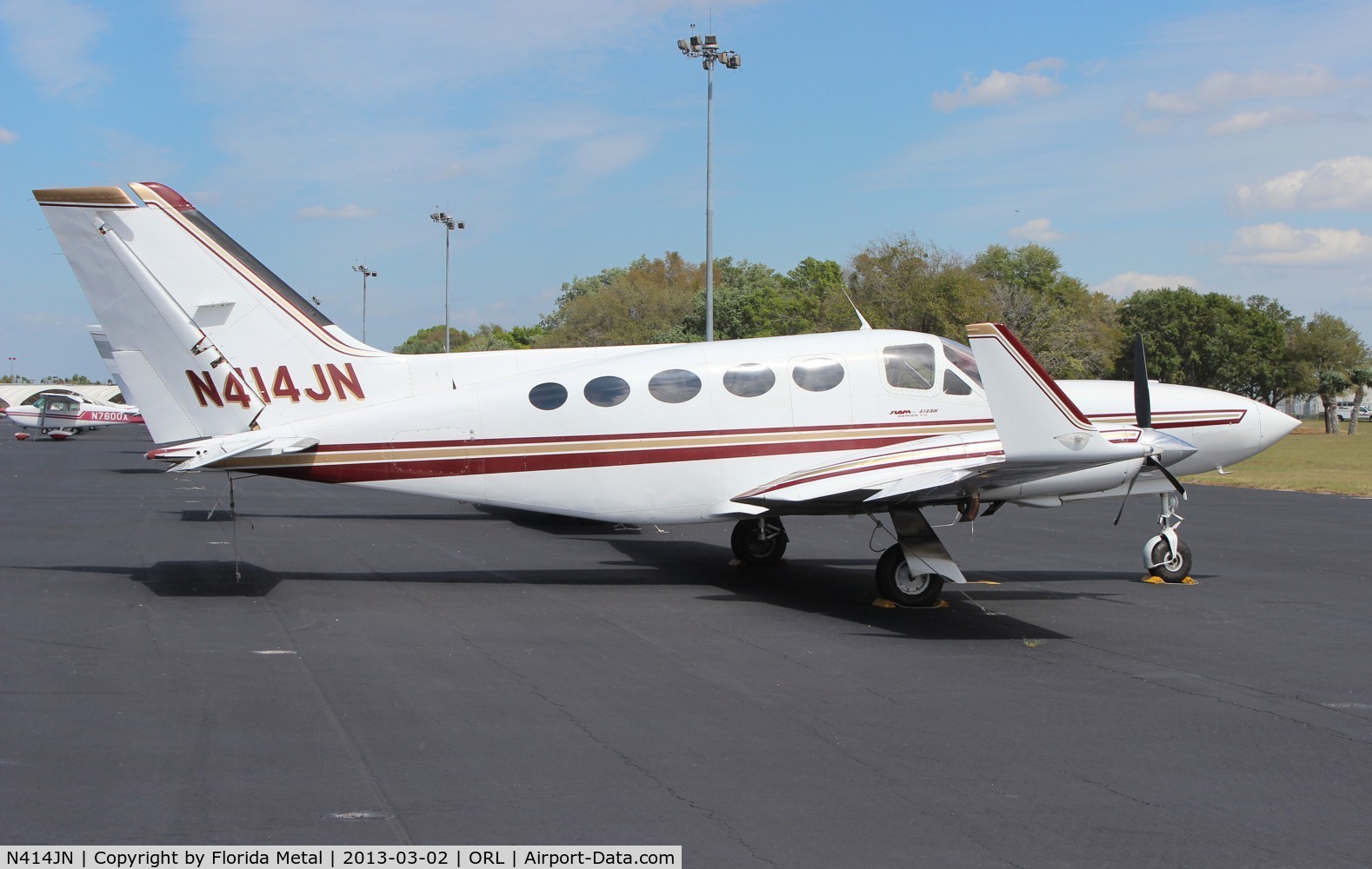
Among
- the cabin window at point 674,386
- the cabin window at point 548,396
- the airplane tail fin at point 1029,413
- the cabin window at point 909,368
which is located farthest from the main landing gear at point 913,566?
the cabin window at point 548,396

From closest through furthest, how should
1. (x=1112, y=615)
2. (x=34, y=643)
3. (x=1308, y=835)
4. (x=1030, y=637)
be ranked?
(x=1308, y=835)
(x=34, y=643)
(x=1030, y=637)
(x=1112, y=615)

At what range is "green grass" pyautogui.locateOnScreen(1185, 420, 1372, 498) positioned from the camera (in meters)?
29.8

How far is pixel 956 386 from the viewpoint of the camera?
1241cm

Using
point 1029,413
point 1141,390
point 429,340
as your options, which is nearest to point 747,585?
point 1029,413

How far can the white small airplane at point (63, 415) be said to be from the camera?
52.8m

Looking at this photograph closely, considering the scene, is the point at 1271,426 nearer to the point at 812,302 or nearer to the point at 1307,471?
the point at 1307,471

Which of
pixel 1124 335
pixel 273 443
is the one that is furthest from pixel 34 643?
pixel 1124 335

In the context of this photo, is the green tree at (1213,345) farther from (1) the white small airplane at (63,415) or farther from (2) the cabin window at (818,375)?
(2) the cabin window at (818,375)

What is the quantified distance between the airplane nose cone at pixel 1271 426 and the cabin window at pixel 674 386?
661 cm

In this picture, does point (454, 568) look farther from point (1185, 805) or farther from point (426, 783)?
point (1185, 805)

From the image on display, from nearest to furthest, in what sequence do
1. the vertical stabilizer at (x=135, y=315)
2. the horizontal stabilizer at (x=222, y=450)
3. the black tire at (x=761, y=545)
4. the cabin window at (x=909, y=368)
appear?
the horizontal stabilizer at (x=222, y=450)
the vertical stabilizer at (x=135, y=315)
the cabin window at (x=909, y=368)
the black tire at (x=761, y=545)

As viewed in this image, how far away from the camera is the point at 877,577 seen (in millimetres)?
11500

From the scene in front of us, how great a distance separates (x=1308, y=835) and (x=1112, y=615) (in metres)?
6.16

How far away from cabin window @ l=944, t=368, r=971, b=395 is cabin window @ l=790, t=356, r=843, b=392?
3.99 ft
